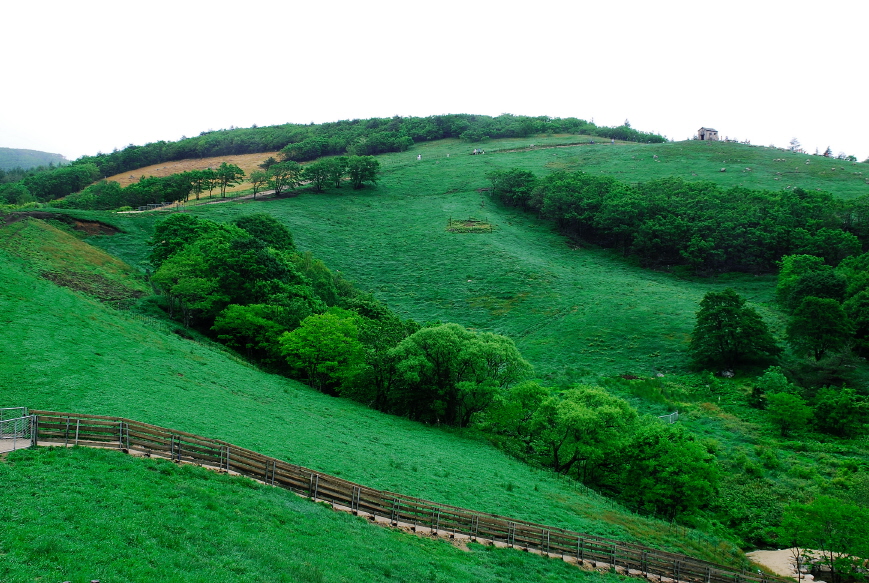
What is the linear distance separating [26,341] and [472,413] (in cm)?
3137

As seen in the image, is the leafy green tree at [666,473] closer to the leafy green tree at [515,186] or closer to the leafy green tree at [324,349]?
the leafy green tree at [324,349]

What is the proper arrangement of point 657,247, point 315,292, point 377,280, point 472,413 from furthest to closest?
point 657,247 < point 377,280 < point 315,292 < point 472,413

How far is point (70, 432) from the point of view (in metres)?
18.4

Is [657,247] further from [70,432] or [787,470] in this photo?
[70,432]

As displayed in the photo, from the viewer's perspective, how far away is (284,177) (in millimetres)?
114750

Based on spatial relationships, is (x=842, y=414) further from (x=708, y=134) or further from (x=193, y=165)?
(x=193, y=165)

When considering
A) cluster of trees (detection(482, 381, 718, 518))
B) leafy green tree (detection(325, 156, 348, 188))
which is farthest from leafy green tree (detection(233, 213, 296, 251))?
leafy green tree (detection(325, 156, 348, 188))

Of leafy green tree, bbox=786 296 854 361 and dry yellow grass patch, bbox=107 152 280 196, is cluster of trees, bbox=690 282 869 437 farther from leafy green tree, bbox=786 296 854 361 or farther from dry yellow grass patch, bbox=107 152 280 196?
dry yellow grass patch, bbox=107 152 280 196

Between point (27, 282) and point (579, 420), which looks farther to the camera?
point (27, 282)

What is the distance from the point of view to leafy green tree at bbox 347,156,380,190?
121375mm

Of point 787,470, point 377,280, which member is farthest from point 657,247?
point 787,470

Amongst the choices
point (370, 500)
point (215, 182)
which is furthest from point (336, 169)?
point (370, 500)

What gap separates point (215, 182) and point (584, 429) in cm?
10130

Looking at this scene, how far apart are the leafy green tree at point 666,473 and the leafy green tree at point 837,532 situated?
4787 millimetres
